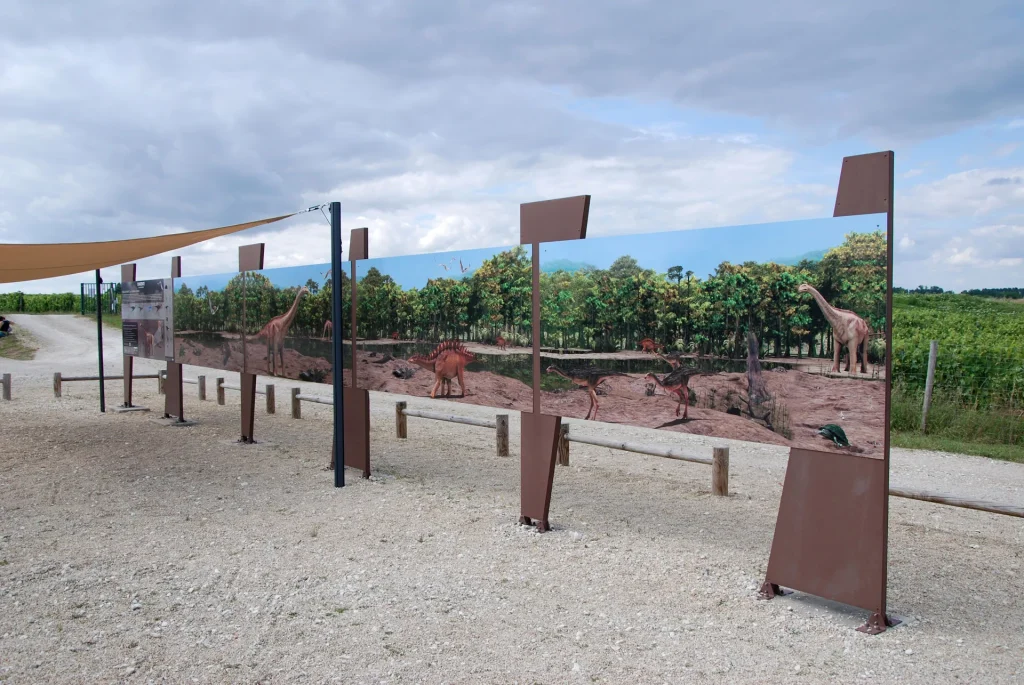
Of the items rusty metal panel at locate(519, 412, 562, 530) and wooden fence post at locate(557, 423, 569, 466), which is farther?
wooden fence post at locate(557, 423, 569, 466)

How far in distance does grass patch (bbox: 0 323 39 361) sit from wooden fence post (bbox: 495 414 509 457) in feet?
63.7

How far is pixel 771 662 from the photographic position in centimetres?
309

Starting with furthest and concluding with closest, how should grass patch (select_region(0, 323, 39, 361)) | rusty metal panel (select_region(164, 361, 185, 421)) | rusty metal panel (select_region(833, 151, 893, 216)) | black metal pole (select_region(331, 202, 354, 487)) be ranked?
grass patch (select_region(0, 323, 39, 361)) → rusty metal panel (select_region(164, 361, 185, 421)) → black metal pole (select_region(331, 202, 354, 487)) → rusty metal panel (select_region(833, 151, 893, 216))

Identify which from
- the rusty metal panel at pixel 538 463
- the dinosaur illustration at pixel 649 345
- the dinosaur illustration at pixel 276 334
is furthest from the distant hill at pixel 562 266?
the dinosaur illustration at pixel 276 334

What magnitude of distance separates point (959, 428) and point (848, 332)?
652cm

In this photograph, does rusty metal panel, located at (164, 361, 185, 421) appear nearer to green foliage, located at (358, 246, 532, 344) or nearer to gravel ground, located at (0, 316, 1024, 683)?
gravel ground, located at (0, 316, 1024, 683)

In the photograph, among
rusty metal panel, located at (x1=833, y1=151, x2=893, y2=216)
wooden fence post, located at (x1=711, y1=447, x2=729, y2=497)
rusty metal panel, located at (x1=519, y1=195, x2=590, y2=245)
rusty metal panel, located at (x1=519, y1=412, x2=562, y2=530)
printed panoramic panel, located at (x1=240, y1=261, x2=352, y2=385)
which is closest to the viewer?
rusty metal panel, located at (x1=833, y1=151, x2=893, y2=216)

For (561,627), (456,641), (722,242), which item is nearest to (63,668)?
(456,641)

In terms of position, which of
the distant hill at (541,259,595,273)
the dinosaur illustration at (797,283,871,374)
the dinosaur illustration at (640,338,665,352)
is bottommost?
the dinosaur illustration at (640,338,665,352)

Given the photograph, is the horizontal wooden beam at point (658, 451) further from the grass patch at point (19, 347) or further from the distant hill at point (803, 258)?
the grass patch at point (19, 347)

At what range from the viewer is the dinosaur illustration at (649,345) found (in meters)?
4.32

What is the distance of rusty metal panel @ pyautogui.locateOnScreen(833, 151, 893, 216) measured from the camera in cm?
341

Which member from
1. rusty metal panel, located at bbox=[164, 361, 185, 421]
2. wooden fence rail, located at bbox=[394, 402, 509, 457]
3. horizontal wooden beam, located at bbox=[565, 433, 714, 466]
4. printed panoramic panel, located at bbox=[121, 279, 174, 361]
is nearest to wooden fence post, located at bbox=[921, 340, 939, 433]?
horizontal wooden beam, located at bbox=[565, 433, 714, 466]

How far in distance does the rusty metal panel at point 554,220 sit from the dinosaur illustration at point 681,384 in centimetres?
104
